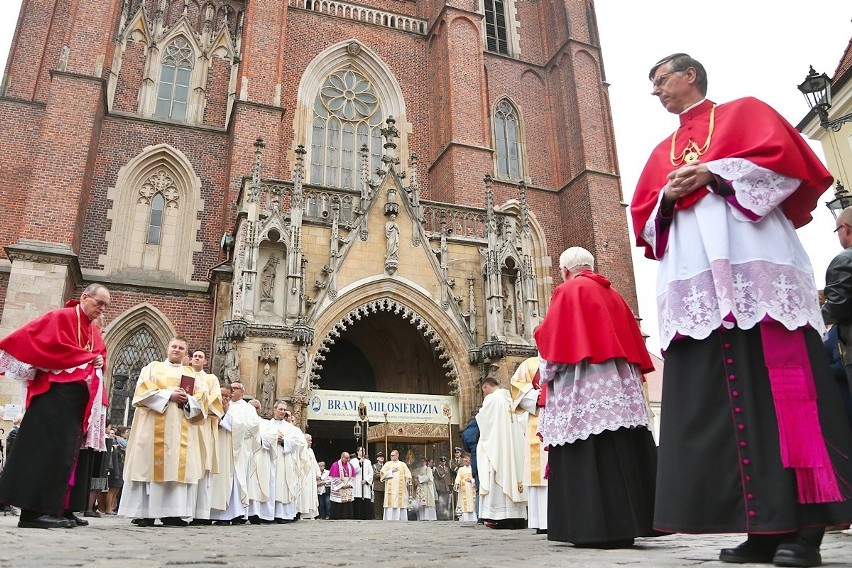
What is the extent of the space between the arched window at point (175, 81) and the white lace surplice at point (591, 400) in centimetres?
1675

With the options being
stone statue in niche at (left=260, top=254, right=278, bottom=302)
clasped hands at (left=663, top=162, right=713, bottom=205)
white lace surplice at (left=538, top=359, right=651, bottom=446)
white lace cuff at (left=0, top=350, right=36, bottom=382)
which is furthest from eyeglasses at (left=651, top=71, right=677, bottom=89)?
stone statue in niche at (left=260, top=254, right=278, bottom=302)

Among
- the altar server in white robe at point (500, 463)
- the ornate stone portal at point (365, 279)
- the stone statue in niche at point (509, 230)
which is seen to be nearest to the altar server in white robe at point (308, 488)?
the ornate stone portal at point (365, 279)

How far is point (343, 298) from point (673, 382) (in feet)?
35.9

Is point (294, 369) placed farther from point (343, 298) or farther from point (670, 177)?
point (670, 177)

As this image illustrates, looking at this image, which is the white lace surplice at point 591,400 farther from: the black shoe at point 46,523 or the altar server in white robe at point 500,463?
the black shoe at point 46,523

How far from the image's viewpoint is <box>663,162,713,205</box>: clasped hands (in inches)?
117

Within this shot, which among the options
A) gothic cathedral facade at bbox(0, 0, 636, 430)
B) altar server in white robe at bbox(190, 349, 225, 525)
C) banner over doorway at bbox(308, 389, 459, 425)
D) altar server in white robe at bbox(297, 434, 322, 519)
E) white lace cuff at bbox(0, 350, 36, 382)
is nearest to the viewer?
white lace cuff at bbox(0, 350, 36, 382)

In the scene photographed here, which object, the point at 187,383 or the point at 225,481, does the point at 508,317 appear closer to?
the point at 225,481

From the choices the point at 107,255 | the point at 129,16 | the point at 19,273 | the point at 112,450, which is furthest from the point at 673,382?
the point at 129,16

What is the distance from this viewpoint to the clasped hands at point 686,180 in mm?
2971

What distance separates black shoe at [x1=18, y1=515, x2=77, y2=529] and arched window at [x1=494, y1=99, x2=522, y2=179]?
17127 millimetres

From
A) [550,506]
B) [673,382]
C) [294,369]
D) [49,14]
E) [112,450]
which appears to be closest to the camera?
[673,382]

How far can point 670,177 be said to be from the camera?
3.05 metres

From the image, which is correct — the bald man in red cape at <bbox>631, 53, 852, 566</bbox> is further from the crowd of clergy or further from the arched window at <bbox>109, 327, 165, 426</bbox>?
the arched window at <bbox>109, 327, 165, 426</bbox>
